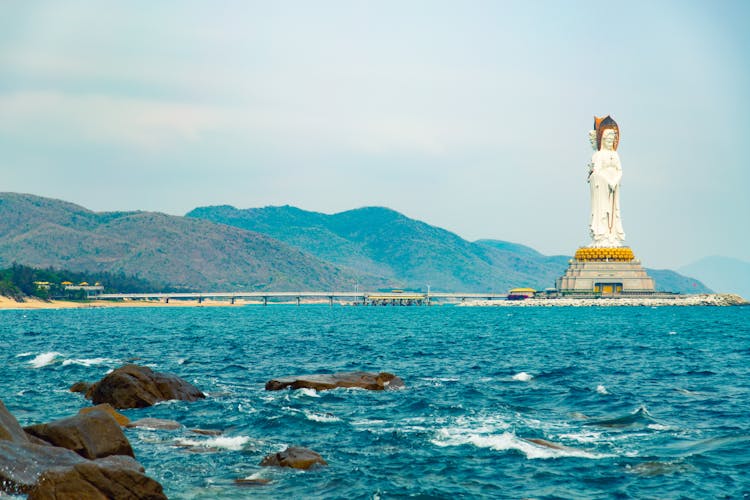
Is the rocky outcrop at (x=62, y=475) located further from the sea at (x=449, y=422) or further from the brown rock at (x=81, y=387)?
the brown rock at (x=81, y=387)

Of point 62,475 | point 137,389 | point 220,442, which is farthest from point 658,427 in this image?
point 62,475

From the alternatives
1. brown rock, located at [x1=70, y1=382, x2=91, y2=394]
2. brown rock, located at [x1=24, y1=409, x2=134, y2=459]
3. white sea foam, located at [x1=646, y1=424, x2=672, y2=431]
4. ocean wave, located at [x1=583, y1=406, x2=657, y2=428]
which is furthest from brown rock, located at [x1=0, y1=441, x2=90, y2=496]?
white sea foam, located at [x1=646, y1=424, x2=672, y2=431]

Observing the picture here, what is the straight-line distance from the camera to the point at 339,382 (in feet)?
145

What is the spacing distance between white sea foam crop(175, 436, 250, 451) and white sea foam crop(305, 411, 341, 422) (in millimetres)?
4432

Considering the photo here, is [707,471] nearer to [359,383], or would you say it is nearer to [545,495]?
[545,495]

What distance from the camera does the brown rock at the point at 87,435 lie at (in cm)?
2322

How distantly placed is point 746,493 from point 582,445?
672cm

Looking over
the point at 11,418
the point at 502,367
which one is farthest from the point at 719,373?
the point at 11,418

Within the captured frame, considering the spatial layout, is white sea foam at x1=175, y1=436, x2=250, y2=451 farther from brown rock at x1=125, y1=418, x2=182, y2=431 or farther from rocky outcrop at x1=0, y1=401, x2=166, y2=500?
rocky outcrop at x1=0, y1=401, x2=166, y2=500

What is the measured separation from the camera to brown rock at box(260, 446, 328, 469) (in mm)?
26094

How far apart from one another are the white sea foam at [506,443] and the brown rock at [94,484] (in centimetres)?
1284

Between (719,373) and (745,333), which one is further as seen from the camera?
(745,333)

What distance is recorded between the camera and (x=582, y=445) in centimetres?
2936

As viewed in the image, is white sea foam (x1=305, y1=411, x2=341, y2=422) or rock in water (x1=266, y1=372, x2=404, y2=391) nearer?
white sea foam (x1=305, y1=411, x2=341, y2=422)
